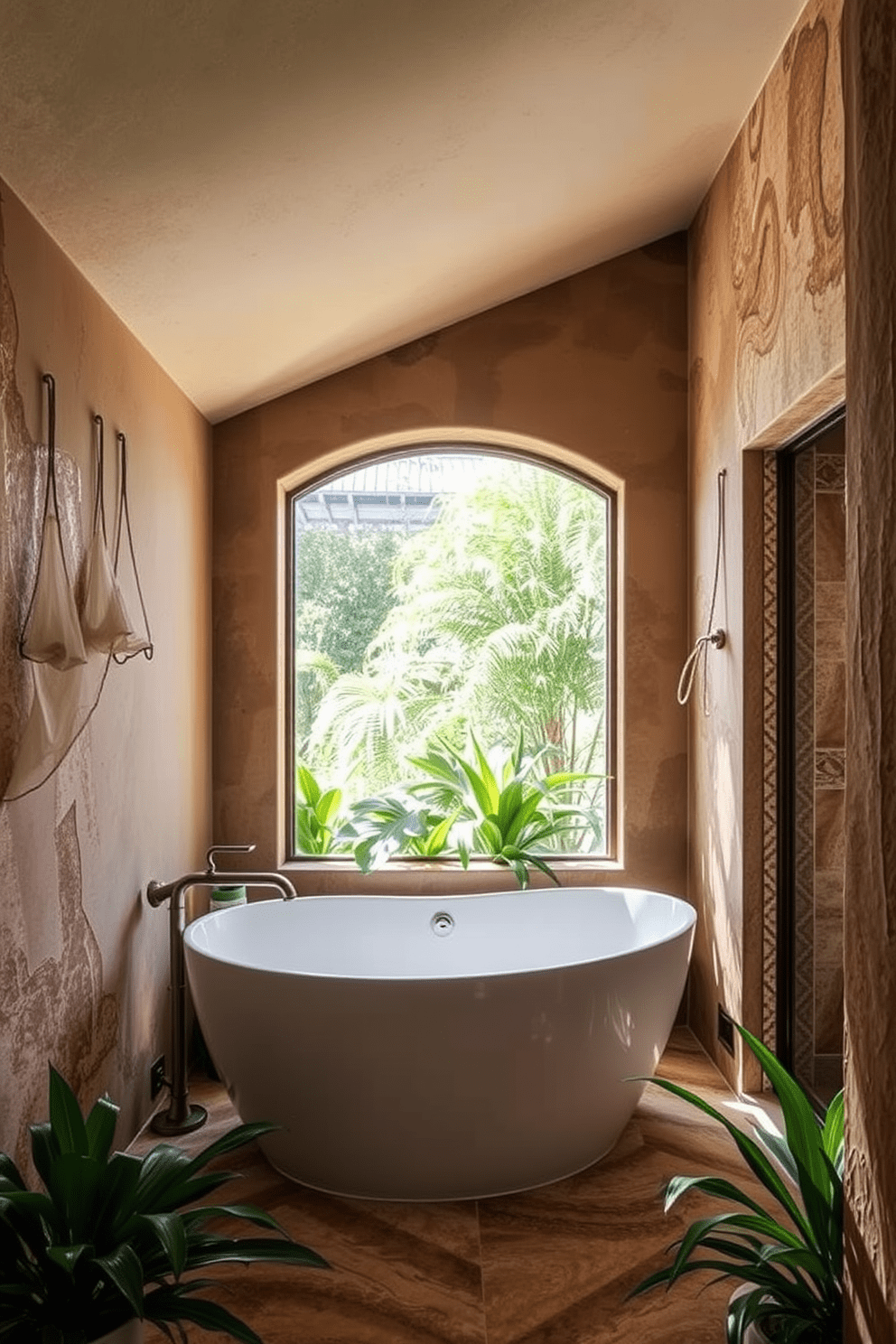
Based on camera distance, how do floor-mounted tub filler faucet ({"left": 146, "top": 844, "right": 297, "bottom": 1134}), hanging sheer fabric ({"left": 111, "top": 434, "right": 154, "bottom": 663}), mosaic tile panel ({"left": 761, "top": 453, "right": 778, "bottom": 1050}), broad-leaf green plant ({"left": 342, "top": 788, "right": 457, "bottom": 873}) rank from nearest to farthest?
hanging sheer fabric ({"left": 111, "top": 434, "right": 154, "bottom": 663}) → floor-mounted tub filler faucet ({"left": 146, "top": 844, "right": 297, "bottom": 1134}) → mosaic tile panel ({"left": 761, "top": 453, "right": 778, "bottom": 1050}) → broad-leaf green plant ({"left": 342, "top": 788, "right": 457, "bottom": 873})

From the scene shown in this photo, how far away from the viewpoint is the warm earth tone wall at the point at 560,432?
3.75m

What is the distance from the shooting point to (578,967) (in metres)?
2.45

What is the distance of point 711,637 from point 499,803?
3.10 ft

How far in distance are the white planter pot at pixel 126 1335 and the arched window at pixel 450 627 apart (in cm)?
233

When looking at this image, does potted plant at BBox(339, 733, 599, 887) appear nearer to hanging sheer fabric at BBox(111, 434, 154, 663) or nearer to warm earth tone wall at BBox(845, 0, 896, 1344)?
hanging sheer fabric at BBox(111, 434, 154, 663)

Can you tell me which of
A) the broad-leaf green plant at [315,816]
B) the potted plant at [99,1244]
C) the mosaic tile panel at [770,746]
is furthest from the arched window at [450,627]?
the potted plant at [99,1244]

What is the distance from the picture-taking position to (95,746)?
247 cm

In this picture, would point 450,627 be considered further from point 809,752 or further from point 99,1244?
point 99,1244

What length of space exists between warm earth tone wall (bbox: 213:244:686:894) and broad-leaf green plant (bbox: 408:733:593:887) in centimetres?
29

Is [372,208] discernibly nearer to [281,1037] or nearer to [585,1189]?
[281,1037]

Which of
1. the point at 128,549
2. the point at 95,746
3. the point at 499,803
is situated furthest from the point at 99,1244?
the point at 499,803

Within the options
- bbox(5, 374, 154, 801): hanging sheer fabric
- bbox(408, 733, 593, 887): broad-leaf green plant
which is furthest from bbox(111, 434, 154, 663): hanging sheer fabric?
bbox(408, 733, 593, 887): broad-leaf green plant

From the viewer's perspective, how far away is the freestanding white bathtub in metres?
2.37

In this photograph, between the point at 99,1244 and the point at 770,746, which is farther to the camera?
the point at 770,746
